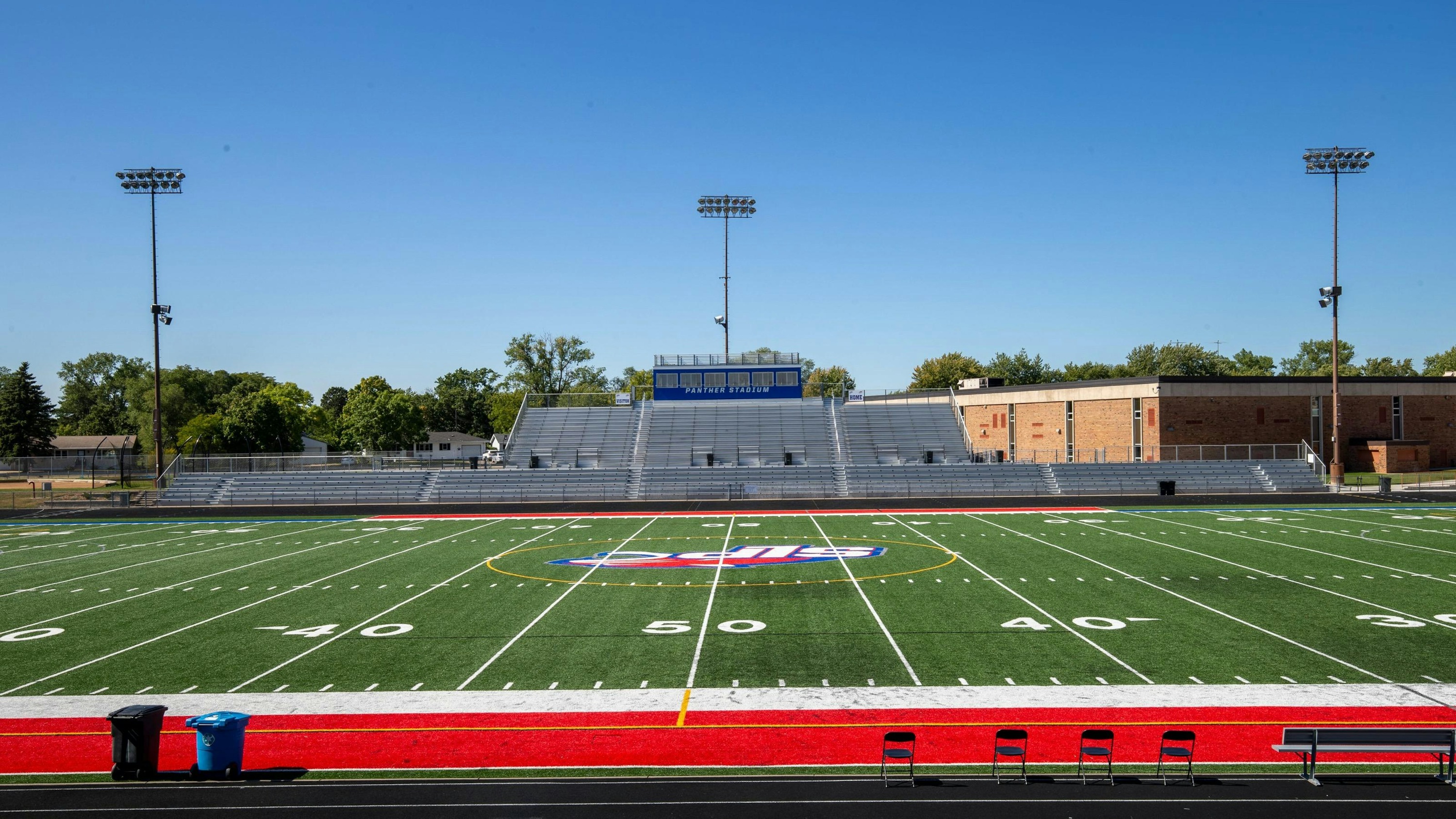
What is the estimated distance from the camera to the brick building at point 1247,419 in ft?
165

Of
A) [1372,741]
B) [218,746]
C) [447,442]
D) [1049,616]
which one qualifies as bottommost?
[1049,616]

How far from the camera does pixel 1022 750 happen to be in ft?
30.6

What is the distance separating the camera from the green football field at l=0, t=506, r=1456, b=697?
13.6 meters

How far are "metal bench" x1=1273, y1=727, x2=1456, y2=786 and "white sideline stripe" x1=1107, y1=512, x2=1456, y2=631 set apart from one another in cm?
797

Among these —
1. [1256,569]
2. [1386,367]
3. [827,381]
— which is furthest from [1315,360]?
[1256,569]

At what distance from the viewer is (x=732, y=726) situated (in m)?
11.3

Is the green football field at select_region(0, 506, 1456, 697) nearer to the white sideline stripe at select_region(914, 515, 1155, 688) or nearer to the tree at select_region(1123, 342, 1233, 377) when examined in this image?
the white sideline stripe at select_region(914, 515, 1155, 688)

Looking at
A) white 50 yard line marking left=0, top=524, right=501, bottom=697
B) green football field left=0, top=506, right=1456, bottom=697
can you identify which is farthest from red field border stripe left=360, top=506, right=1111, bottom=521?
white 50 yard line marking left=0, top=524, right=501, bottom=697

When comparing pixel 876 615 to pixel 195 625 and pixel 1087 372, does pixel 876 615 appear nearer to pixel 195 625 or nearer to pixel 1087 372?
pixel 195 625

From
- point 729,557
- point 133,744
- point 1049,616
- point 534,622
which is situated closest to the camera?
point 133,744

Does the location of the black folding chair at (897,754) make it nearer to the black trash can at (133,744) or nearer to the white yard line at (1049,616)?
the white yard line at (1049,616)

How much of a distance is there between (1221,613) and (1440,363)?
444 ft

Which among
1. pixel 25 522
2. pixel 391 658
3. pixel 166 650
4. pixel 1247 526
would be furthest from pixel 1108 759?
pixel 25 522

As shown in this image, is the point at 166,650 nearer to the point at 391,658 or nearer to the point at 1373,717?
the point at 391,658
